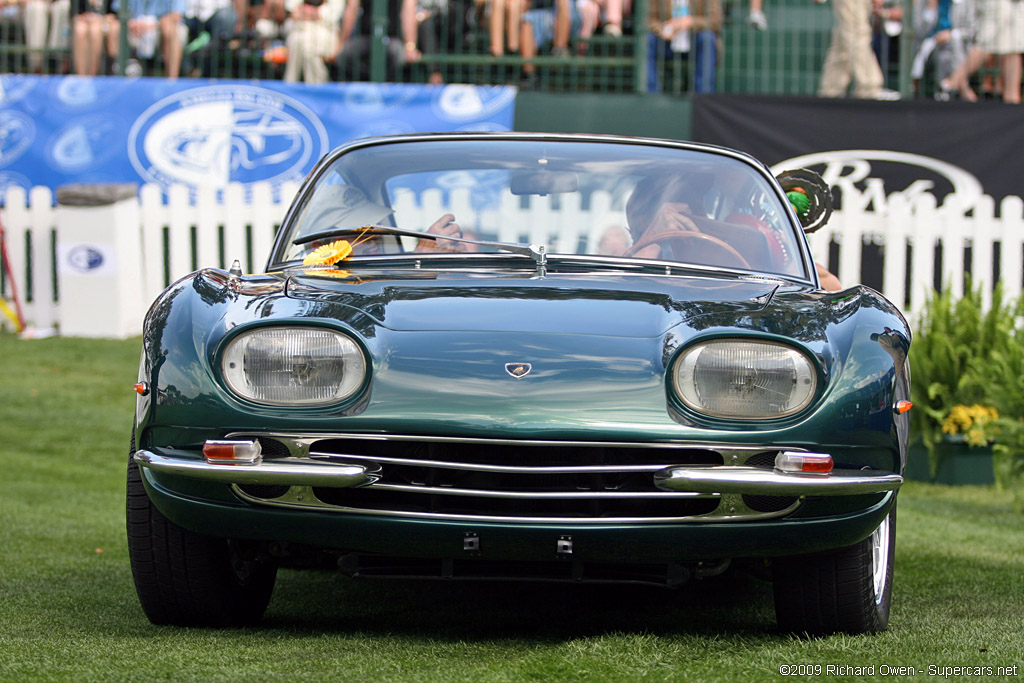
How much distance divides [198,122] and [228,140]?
0.33 meters

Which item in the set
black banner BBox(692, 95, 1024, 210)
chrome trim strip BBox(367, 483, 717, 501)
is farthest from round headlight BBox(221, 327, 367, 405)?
black banner BBox(692, 95, 1024, 210)

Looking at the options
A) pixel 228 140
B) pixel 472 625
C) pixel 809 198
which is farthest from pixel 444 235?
pixel 228 140

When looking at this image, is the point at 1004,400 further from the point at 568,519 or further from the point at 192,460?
the point at 192,460

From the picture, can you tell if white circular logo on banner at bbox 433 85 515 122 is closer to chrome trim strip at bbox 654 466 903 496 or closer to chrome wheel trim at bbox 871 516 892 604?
chrome wheel trim at bbox 871 516 892 604

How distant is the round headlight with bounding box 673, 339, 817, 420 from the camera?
270cm

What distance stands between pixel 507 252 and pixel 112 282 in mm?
7393

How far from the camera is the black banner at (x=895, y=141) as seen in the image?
10664 mm

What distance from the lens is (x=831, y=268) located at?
10.3 meters

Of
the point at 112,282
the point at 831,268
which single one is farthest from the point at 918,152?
the point at 112,282

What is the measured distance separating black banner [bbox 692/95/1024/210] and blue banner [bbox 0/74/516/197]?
2376 millimetres

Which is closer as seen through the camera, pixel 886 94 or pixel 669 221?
pixel 669 221

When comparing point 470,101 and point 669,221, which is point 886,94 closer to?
point 470,101

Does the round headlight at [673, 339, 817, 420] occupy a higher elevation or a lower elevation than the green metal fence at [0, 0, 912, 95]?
lower

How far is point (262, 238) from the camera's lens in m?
10.3
